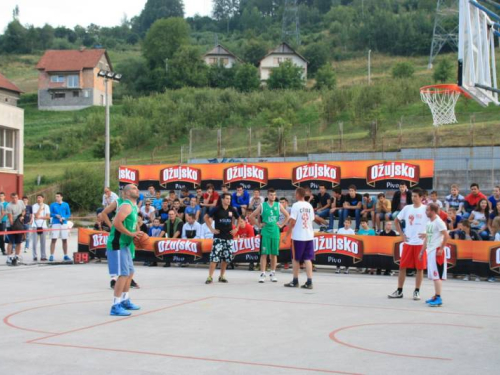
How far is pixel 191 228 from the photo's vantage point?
Result: 20.7 m

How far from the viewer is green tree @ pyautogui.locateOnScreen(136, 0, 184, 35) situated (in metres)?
193

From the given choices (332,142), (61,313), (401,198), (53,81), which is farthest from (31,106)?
(61,313)

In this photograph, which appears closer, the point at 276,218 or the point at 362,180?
the point at 276,218

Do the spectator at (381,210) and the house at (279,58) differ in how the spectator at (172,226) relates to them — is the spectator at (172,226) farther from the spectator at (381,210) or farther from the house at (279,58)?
the house at (279,58)

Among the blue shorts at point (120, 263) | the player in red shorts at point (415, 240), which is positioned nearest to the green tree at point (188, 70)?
the player in red shorts at point (415, 240)

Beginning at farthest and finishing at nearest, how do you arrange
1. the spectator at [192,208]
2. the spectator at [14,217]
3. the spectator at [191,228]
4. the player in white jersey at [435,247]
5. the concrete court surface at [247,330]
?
the spectator at [192,208] → the spectator at [14,217] → the spectator at [191,228] → the player in white jersey at [435,247] → the concrete court surface at [247,330]

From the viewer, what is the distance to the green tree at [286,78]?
8656cm

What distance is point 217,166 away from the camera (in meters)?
25.9

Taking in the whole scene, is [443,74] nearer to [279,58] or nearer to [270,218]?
[279,58]

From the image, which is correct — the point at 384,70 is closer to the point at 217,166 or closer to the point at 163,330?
the point at 217,166

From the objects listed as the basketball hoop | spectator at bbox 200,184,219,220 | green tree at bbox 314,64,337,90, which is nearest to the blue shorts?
spectator at bbox 200,184,219,220

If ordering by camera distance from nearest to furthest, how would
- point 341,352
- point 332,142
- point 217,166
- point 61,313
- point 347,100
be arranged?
point 341,352, point 61,313, point 217,166, point 332,142, point 347,100

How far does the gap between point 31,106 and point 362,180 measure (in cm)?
8554

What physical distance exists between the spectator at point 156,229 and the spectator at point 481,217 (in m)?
9.01
